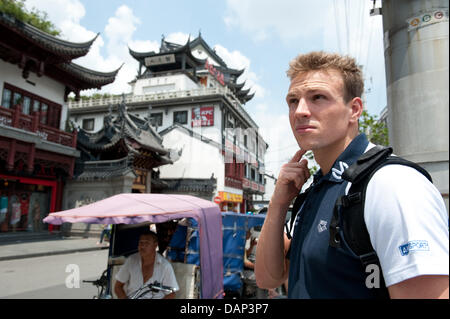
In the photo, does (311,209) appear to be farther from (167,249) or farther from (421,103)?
(167,249)

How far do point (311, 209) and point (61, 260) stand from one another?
38.0 feet

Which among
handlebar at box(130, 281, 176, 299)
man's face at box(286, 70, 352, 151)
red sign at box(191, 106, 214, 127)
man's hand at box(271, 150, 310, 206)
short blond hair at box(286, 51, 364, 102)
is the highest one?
red sign at box(191, 106, 214, 127)

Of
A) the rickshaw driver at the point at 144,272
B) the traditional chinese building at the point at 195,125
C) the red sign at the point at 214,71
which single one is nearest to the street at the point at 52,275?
the rickshaw driver at the point at 144,272

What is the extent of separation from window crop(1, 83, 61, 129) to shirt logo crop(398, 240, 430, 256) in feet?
54.6

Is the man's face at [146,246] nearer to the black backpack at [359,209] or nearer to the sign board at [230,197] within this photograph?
the black backpack at [359,209]

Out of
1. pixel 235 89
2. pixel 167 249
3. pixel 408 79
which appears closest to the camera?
pixel 408 79

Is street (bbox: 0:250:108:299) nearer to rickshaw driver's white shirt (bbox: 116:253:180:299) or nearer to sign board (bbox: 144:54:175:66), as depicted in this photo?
rickshaw driver's white shirt (bbox: 116:253:180:299)

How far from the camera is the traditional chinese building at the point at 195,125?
25969 millimetres

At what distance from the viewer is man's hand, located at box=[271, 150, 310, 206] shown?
1.20 meters

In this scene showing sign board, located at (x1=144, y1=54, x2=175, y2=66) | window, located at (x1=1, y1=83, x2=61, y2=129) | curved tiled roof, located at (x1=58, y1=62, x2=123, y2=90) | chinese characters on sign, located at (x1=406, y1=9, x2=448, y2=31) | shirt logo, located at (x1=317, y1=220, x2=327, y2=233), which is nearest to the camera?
shirt logo, located at (x1=317, y1=220, x2=327, y2=233)

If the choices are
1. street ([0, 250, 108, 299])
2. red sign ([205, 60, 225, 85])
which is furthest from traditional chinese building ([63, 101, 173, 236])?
red sign ([205, 60, 225, 85])

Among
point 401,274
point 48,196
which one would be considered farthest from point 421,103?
point 48,196

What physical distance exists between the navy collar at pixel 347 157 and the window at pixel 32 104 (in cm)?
1633
